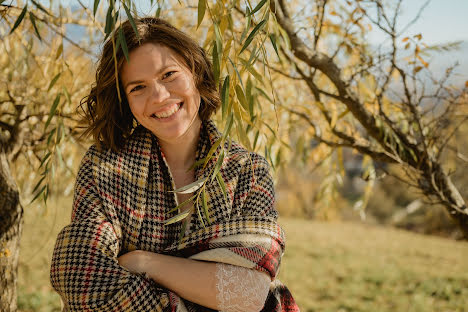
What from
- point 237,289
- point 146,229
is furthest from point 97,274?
point 237,289

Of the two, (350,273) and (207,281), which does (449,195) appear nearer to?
(207,281)

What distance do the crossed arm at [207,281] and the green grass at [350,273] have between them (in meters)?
1.51

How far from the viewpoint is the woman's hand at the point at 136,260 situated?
55.5 inches

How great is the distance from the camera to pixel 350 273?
6383 mm

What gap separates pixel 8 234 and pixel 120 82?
33.0 inches

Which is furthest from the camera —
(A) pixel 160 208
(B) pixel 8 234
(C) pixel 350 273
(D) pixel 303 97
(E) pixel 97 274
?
(C) pixel 350 273

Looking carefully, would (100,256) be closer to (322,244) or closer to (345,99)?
(345,99)

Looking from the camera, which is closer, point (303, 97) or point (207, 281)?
point (207, 281)

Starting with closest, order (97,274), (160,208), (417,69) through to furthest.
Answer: (97,274) < (160,208) < (417,69)

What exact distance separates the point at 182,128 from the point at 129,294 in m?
0.56

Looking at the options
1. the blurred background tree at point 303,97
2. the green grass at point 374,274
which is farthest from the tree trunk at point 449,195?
the green grass at point 374,274

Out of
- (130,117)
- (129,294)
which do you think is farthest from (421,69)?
(129,294)

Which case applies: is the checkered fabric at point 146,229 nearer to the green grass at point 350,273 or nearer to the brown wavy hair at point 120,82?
the brown wavy hair at point 120,82

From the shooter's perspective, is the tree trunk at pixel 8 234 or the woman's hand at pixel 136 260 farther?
the tree trunk at pixel 8 234
